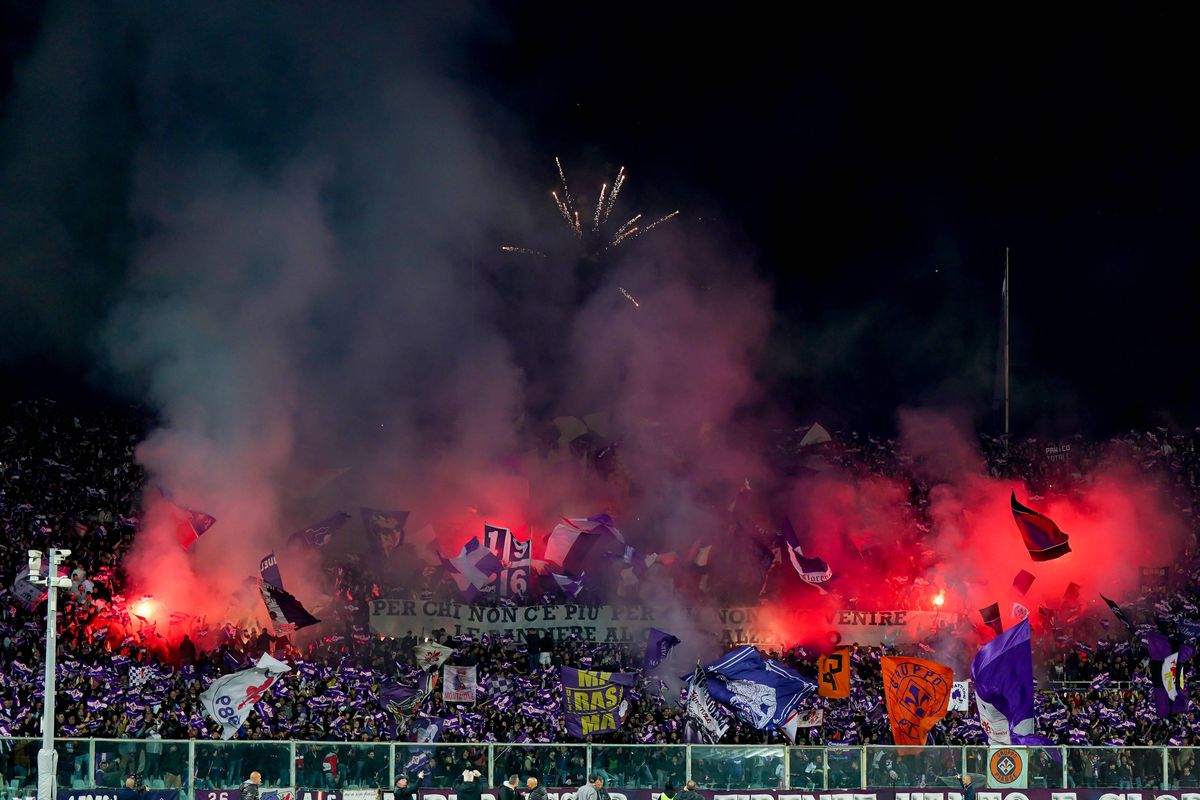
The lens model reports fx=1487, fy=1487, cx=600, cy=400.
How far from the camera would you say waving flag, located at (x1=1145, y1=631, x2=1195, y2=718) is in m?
24.0

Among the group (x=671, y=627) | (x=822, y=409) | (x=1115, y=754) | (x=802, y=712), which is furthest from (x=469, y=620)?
(x=822, y=409)

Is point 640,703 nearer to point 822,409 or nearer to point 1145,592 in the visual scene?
point 1145,592

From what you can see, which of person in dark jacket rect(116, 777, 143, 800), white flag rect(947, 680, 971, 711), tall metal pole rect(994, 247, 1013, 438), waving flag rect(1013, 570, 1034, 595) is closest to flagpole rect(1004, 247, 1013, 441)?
tall metal pole rect(994, 247, 1013, 438)

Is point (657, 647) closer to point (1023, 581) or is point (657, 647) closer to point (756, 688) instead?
point (756, 688)

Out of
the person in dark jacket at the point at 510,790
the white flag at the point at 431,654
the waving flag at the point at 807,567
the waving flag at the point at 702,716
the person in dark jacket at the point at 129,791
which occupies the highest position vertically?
the waving flag at the point at 807,567

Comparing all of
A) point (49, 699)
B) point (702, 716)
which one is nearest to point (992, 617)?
point (702, 716)

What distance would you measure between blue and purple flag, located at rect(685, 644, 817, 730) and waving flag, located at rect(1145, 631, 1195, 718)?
5923 mm

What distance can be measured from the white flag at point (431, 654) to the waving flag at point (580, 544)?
398 centimetres

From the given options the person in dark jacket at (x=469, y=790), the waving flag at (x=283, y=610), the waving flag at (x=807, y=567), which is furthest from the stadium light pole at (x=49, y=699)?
the waving flag at (x=807, y=567)

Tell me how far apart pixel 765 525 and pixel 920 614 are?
481cm

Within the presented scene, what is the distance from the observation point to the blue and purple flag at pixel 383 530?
30.1 m

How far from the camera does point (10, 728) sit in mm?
21578

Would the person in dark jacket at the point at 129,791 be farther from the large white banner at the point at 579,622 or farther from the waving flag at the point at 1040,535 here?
the waving flag at the point at 1040,535

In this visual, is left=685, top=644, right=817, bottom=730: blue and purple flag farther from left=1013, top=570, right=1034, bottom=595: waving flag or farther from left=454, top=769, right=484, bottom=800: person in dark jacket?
left=1013, top=570, right=1034, bottom=595: waving flag
